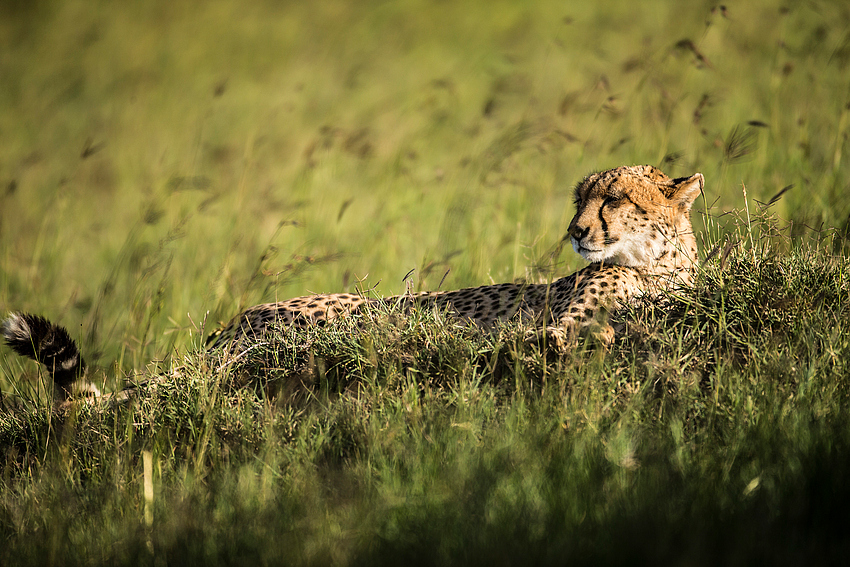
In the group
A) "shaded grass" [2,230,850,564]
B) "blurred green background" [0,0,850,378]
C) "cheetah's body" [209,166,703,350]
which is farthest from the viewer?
"blurred green background" [0,0,850,378]

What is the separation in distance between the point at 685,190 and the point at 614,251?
0.41 metres

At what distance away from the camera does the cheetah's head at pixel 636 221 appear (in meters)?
3.08

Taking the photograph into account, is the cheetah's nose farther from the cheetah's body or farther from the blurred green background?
the blurred green background

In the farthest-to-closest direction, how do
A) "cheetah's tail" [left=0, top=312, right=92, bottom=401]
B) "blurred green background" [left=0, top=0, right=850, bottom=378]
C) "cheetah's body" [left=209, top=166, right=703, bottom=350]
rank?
1. "blurred green background" [left=0, top=0, right=850, bottom=378]
2. "cheetah's body" [left=209, top=166, right=703, bottom=350]
3. "cheetah's tail" [left=0, top=312, right=92, bottom=401]

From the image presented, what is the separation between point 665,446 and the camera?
2.17 metres

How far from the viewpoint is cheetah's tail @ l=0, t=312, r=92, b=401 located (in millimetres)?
2906

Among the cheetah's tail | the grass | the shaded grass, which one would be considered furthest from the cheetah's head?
the cheetah's tail

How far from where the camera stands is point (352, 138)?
4906 mm

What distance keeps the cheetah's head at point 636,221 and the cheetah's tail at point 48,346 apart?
209 centimetres

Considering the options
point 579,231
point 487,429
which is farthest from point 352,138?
point 487,429

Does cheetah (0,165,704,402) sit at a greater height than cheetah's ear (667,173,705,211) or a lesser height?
lesser

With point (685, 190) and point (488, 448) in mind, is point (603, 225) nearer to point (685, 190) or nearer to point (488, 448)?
point (685, 190)

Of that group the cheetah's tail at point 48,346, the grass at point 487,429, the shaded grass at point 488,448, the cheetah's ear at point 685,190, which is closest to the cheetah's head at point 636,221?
the cheetah's ear at point 685,190

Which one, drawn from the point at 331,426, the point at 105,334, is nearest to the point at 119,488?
the point at 331,426
